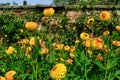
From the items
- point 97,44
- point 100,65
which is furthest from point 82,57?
point 100,65

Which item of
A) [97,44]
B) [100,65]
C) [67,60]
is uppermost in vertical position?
[97,44]

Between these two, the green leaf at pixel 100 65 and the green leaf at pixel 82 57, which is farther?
the green leaf at pixel 82 57

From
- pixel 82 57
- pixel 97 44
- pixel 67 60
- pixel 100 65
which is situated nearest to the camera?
pixel 100 65

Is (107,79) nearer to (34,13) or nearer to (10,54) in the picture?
(10,54)

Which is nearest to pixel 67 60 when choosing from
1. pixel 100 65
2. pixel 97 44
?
pixel 97 44

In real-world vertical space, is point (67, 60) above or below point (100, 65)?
below

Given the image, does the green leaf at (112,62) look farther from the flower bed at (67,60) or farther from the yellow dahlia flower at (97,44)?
the yellow dahlia flower at (97,44)

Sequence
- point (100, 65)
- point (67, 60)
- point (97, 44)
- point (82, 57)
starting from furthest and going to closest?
point (67, 60), point (82, 57), point (97, 44), point (100, 65)

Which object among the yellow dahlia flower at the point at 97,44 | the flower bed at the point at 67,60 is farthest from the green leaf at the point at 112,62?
the yellow dahlia flower at the point at 97,44

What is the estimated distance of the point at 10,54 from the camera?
3.85 m

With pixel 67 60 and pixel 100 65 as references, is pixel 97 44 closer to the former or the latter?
pixel 100 65

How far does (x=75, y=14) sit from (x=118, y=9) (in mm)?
1009

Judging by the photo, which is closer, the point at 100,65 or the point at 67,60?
the point at 100,65

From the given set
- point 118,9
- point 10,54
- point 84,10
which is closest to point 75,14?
point 84,10
